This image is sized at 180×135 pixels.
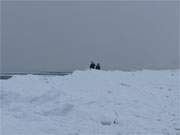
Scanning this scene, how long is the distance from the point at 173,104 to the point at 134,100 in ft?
4.76

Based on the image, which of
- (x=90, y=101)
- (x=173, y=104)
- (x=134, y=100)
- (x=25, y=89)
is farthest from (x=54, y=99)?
(x=173, y=104)

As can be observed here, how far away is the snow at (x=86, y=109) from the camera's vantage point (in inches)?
396

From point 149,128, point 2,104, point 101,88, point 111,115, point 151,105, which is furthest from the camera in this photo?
point 101,88

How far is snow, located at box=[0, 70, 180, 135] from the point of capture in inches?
396

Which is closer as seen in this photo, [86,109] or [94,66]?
[86,109]

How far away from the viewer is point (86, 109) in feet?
38.6

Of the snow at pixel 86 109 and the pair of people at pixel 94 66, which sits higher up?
the snow at pixel 86 109

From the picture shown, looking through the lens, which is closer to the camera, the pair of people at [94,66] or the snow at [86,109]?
the snow at [86,109]

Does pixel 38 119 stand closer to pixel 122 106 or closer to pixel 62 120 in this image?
pixel 62 120

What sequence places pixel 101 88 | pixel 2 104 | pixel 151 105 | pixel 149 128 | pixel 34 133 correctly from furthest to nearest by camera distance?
pixel 101 88 → pixel 151 105 → pixel 2 104 → pixel 149 128 → pixel 34 133

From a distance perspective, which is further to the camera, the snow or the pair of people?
the pair of people

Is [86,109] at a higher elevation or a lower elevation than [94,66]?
higher

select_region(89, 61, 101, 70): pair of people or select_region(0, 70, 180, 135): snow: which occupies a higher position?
select_region(0, 70, 180, 135): snow

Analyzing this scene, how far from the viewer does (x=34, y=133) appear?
9336mm
